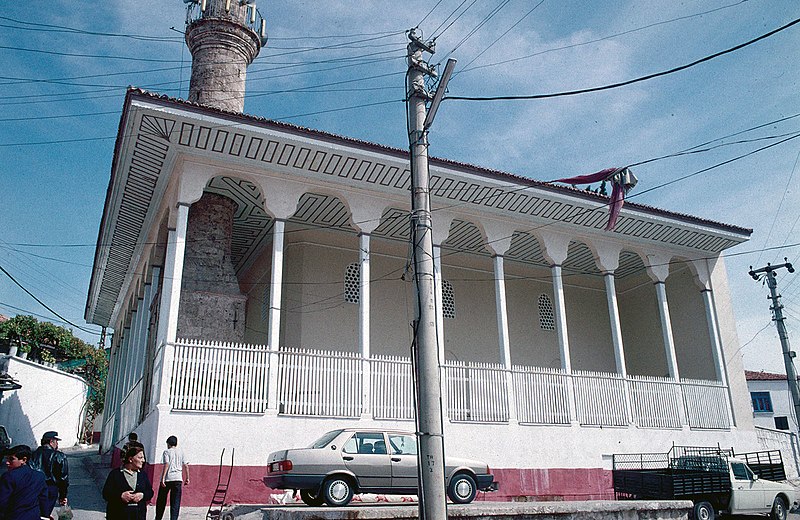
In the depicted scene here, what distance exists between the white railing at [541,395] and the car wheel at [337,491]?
533cm

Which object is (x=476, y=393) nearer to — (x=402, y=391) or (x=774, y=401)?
(x=402, y=391)

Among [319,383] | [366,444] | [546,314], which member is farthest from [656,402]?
[366,444]

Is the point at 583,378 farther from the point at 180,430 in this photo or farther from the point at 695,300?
the point at 180,430

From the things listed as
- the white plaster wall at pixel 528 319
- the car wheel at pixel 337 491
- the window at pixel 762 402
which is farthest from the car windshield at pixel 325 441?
the window at pixel 762 402

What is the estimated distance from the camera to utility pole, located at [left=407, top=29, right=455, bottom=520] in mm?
6070

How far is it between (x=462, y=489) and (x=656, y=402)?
24.3 ft

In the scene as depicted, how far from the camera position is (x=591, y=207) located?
1460 centimetres

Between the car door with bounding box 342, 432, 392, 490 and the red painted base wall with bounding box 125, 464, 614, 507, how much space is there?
7.23 feet

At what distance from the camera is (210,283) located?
42.1ft

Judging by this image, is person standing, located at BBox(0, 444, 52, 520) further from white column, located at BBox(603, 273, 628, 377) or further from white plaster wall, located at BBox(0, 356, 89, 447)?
white plaster wall, located at BBox(0, 356, 89, 447)

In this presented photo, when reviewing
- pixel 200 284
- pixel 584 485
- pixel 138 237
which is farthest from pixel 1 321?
pixel 584 485

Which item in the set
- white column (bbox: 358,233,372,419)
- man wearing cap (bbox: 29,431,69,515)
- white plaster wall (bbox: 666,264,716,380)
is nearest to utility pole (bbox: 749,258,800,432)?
white plaster wall (bbox: 666,264,716,380)

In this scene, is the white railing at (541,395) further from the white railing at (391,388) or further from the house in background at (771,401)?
the house in background at (771,401)

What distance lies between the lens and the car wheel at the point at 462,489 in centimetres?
909
